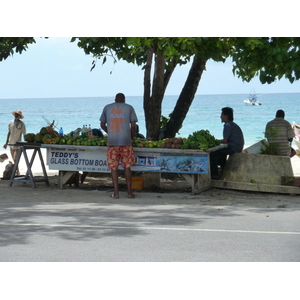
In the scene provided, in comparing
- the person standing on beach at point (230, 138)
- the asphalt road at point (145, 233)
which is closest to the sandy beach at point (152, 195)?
the asphalt road at point (145, 233)

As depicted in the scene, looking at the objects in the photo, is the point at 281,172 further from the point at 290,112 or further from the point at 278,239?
the point at 290,112

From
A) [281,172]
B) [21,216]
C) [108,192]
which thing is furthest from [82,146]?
[281,172]

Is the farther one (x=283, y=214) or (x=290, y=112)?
(x=290, y=112)

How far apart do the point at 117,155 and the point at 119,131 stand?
53cm

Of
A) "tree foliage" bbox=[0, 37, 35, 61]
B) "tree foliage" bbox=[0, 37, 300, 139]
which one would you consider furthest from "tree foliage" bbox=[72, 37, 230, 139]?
"tree foliage" bbox=[0, 37, 35, 61]

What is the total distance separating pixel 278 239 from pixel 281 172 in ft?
14.9

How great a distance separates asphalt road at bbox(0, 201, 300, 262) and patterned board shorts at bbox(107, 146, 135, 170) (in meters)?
0.95

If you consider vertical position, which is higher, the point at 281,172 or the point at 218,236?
the point at 281,172

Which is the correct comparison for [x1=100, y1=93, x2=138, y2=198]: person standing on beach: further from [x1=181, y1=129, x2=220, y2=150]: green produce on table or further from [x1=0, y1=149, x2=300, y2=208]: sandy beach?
[x1=181, y1=129, x2=220, y2=150]: green produce on table

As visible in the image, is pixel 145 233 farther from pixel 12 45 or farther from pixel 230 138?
pixel 12 45

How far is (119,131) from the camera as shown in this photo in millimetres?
11242

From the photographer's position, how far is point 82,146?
1203 centimetres

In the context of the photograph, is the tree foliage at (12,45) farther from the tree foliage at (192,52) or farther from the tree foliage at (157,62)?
the tree foliage at (157,62)

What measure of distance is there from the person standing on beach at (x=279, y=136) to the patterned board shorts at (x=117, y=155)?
324 cm
